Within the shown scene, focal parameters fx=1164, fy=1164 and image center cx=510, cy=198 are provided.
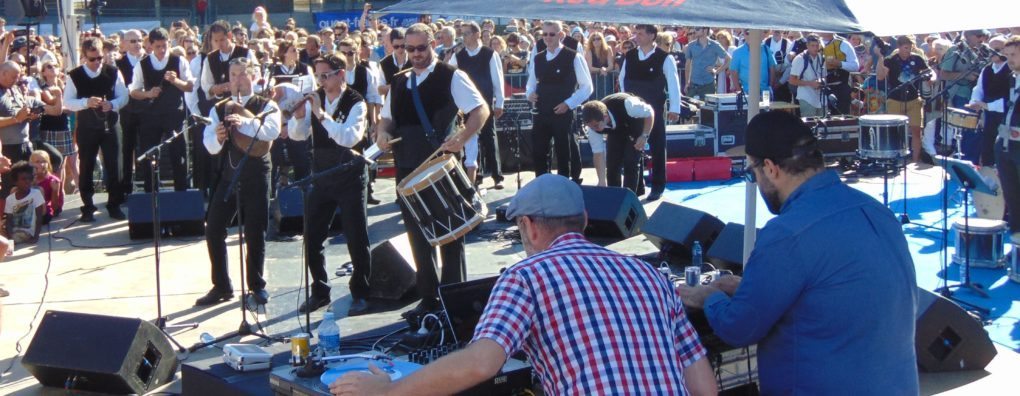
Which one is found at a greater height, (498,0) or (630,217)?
(498,0)

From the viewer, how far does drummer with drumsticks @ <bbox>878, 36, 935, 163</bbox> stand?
14.6m

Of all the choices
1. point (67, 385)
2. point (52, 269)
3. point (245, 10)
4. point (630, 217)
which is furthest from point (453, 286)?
point (245, 10)

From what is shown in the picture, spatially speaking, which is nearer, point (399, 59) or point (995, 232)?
point (995, 232)

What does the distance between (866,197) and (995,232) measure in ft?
19.0

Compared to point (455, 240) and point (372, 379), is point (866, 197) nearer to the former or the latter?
point (372, 379)

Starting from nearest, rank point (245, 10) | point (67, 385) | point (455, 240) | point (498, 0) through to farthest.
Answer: point (498, 0)
point (67, 385)
point (455, 240)
point (245, 10)

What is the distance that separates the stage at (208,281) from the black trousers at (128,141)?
500 mm

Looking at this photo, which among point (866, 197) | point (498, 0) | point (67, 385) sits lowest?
point (67, 385)

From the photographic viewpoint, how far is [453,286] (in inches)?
198

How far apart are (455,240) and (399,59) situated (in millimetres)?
5029

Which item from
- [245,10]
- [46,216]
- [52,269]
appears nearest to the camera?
[52,269]

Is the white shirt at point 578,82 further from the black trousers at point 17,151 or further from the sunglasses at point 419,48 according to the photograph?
the black trousers at point 17,151

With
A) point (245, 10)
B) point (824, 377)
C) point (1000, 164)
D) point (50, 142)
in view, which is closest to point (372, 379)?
point (824, 377)

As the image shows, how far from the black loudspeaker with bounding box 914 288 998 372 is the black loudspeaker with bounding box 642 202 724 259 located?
8.18 ft
